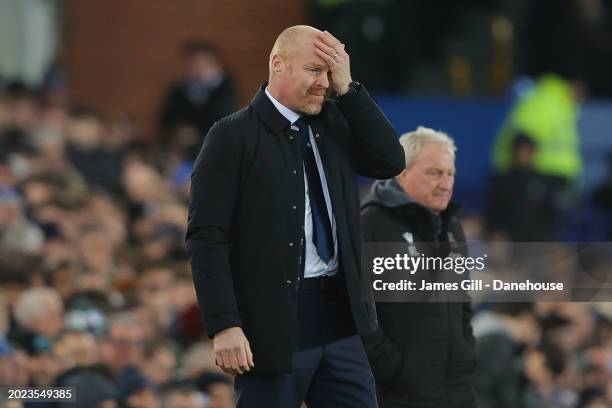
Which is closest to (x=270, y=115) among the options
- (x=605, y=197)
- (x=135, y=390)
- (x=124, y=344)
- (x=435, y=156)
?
(x=435, y=156)

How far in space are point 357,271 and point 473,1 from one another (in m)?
12.9

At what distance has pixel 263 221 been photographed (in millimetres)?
7102

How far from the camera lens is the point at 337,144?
24.2 feet

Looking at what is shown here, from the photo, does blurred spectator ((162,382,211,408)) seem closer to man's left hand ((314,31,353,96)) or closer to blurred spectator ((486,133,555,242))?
man's left hand ((314,31,353,96))

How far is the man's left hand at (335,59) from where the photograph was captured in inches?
281

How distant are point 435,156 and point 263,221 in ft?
4.31

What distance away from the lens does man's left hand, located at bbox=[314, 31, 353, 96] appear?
7129 millimetres

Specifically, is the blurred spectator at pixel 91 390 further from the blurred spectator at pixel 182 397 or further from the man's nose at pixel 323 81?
the man's nose at pixel 323 81

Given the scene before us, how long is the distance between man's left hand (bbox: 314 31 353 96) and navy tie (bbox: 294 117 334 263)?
0.23m

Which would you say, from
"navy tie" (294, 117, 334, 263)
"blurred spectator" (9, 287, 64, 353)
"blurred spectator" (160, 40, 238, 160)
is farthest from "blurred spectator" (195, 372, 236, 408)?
"blurred spectator" (160, 40, 238, 160)

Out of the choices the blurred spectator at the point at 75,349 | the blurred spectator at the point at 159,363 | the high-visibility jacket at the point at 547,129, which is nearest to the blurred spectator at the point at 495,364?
the blurred spectator at the point at 159,363

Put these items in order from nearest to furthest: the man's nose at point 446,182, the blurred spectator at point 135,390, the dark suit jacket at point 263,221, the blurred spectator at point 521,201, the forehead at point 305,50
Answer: the dark suit jacket at point 263,221
the forehead at point 305,50
the man's nose at point 446,182
the blurred spectator at point 135,390
the blurred spectator at point 521,201

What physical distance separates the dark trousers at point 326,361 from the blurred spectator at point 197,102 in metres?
10.2

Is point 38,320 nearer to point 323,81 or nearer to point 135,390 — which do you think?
point 135,390
